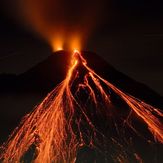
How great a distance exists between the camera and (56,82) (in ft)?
117

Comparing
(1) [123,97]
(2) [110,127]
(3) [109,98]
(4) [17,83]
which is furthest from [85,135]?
(4) [17,83]

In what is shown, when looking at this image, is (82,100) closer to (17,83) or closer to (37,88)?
(37,88)

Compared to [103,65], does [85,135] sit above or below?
below

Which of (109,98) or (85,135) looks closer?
(85,135)

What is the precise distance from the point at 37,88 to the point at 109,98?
17.1 feet

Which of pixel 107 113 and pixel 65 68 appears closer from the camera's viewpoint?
pixel 107 113

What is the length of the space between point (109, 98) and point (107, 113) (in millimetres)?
3627

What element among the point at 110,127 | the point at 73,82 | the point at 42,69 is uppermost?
the point at 42,69

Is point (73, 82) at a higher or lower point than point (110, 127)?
higher

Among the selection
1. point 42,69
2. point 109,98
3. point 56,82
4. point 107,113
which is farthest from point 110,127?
point 42,69

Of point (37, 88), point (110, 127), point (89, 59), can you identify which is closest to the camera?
point (110, 127)

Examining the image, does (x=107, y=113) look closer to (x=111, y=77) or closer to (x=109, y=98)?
(x=109, y=98)

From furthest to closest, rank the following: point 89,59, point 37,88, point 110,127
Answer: point 37,88 → point 89,59 → point 110,127

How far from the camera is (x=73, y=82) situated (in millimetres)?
34562
